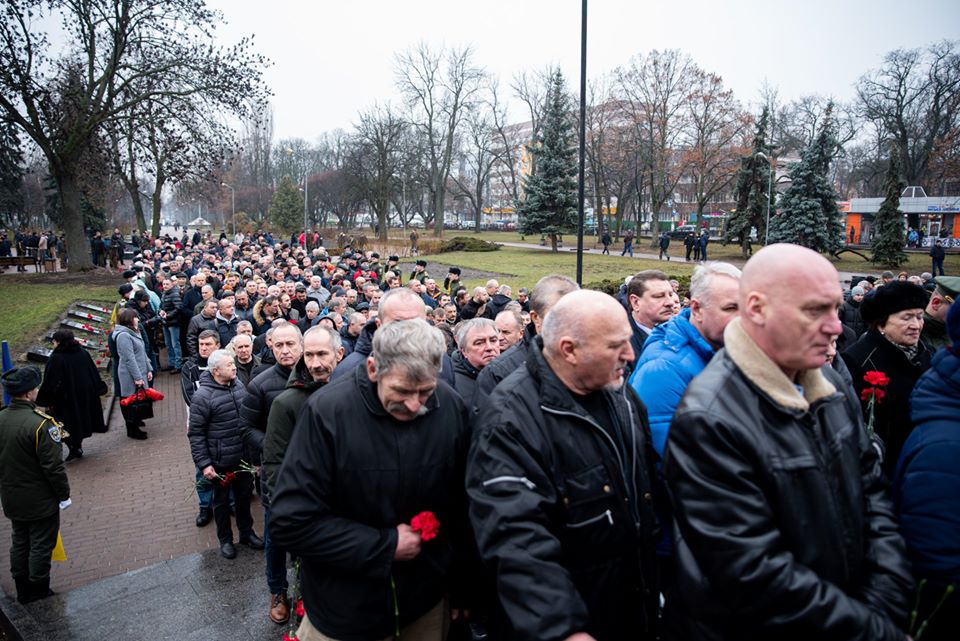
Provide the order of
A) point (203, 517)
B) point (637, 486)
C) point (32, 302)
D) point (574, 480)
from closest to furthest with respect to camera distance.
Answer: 1. point (574, 480)
2. point (637, 486)
3. point (203, 517)
4. point (32, 302)

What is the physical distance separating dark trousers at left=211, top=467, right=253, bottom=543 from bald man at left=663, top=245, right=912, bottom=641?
456 centimetres

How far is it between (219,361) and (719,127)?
40.9m

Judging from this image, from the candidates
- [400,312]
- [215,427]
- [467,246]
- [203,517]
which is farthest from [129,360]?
[467,246]

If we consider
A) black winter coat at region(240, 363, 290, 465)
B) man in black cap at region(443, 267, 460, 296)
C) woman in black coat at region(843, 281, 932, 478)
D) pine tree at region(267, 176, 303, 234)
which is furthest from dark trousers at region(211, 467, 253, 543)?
pine tree at region(267, 176, 303, 234)

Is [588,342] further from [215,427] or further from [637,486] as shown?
[215,427]

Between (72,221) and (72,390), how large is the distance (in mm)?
20493

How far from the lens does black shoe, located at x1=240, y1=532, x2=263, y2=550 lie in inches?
220

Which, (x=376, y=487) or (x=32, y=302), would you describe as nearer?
(x=376, y=487)

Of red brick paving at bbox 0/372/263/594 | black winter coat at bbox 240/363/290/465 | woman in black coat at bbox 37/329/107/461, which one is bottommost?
red brick paving at bbox 0/372/263/594

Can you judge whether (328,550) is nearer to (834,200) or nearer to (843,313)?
(843,313)

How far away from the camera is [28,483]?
4797mm

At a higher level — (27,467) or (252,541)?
(27,467)

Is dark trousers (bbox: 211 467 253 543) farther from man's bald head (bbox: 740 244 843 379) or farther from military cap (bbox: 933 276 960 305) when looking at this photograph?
military cap (bbox: 933 276 960 305)

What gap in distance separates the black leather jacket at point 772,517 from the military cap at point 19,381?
526 cm
